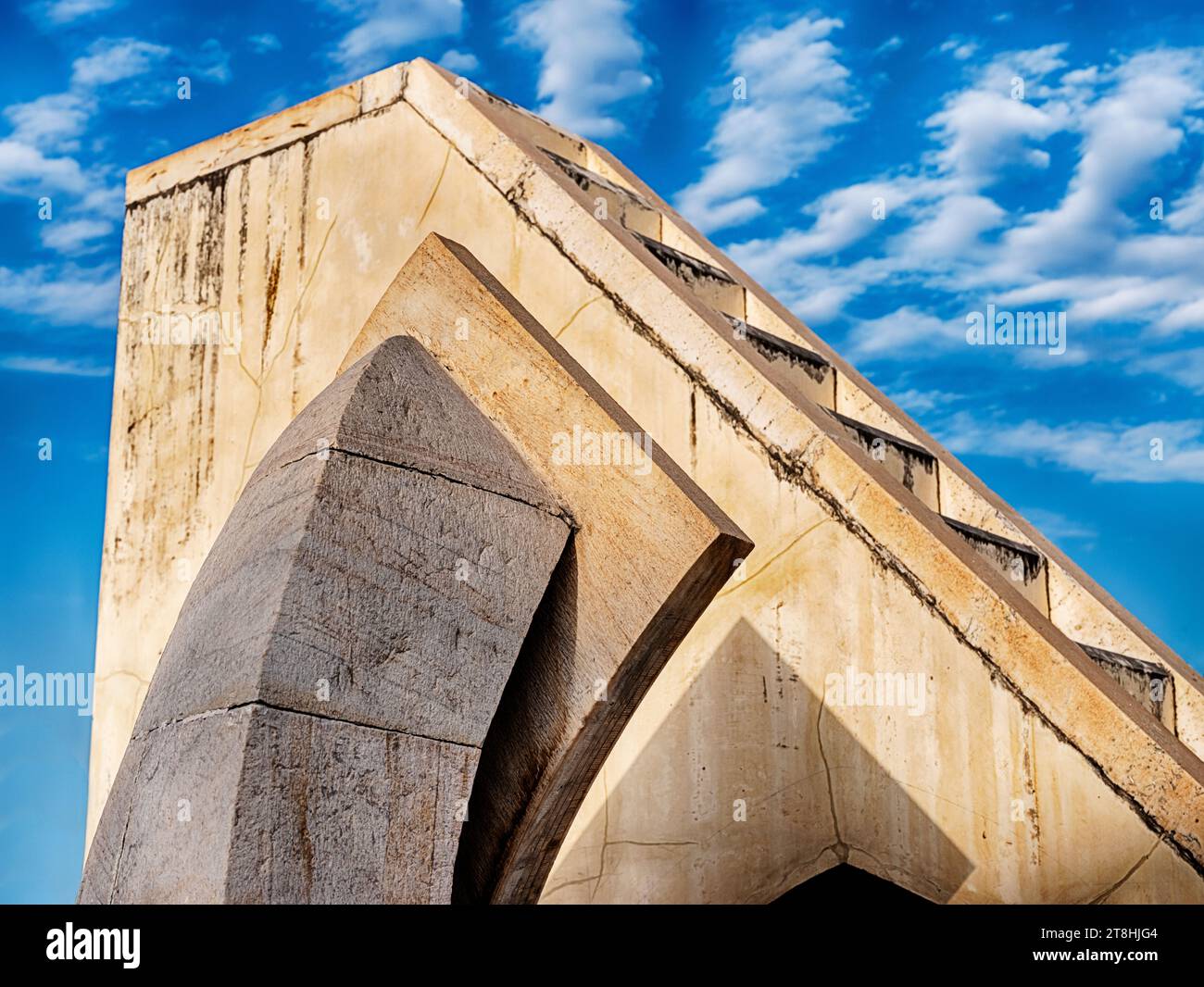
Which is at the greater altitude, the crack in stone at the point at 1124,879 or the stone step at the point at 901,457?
the stone step at the point at 901,457

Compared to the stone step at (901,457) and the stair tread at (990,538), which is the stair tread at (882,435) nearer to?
the stone step at (901,457)

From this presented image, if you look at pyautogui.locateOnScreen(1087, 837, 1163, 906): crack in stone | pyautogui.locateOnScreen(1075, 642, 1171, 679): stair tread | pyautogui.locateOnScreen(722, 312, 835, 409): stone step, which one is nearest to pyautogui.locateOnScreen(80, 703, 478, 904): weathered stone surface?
pyautogui.locateOnScreen(1087, 837, 1163, 906): crack in stone

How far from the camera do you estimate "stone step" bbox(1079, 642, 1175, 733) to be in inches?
165

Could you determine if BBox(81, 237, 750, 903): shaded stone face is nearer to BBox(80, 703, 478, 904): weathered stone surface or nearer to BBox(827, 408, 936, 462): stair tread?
BBox(80, 703, 478, 904): weathered stone surface

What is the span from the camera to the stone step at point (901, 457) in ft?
14.5

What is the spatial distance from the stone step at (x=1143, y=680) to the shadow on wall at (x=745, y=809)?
2.76ft

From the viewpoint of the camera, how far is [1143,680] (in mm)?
4414

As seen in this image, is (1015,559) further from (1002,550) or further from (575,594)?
(575,594)

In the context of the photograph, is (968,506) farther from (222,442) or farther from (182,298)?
(182,298)

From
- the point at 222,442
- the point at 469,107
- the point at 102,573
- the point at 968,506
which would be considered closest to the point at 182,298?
the point at 222,442

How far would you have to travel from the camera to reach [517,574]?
258 cm

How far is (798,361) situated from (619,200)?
1015mm

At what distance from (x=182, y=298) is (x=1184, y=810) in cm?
450

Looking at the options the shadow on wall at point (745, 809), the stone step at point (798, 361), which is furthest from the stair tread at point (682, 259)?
the shadow on wall at point (745, 809)
